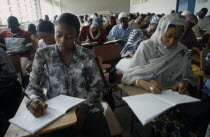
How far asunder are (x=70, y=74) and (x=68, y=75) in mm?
17

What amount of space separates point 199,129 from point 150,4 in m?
12.4

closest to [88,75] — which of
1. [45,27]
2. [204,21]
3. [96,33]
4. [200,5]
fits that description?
[45,27]

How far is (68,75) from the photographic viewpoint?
1.29 m

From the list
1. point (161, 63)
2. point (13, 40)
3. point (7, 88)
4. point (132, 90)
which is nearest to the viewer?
point (132, 90)

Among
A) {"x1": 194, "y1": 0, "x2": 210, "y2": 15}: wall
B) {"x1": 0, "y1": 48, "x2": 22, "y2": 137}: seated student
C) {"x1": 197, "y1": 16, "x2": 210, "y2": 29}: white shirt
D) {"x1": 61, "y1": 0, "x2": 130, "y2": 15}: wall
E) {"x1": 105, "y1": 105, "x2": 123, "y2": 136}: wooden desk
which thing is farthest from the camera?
{"x1": 61, "y1": 0, "x2": 130, "y2": 15}: wall

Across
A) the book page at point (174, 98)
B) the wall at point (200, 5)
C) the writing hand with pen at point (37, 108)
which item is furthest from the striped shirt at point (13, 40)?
the wall at point (200, 5)

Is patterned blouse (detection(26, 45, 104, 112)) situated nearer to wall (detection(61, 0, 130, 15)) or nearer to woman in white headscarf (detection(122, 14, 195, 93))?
woman in white headscarf (detection(122, 14, 195, 93))

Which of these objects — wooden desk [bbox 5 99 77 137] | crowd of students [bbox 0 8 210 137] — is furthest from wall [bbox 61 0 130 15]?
wooden desk [bbox 5 99 77 137]

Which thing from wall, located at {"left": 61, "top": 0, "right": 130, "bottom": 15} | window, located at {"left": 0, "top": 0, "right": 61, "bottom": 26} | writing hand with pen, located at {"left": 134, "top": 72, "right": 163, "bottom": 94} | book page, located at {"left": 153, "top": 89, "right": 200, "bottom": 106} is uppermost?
wall, located at {"left": 61, "top": 0, "right": 130, "bottom": 15}

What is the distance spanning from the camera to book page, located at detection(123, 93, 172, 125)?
3.30ft

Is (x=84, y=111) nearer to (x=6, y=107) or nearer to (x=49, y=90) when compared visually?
(x=49, y=90)

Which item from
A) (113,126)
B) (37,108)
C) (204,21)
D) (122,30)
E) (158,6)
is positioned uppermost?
(158,6)

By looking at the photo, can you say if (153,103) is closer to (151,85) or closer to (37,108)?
(151,85)

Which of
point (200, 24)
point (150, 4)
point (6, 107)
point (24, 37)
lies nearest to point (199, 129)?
point (6, 107)
